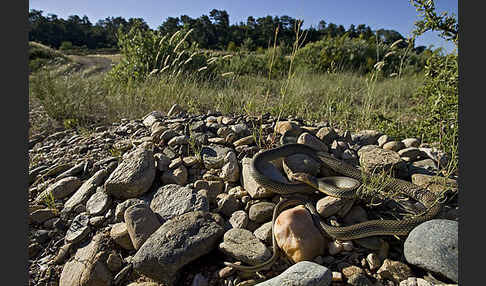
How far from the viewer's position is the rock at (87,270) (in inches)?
96.2

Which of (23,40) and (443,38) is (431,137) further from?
(23,40)

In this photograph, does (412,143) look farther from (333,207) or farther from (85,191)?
(85,191)

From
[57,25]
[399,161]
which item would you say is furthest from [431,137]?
[57,25]

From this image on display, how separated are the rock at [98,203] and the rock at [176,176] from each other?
66cm

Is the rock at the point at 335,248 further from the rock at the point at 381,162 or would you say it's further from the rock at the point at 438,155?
the rock at the point at 438,155

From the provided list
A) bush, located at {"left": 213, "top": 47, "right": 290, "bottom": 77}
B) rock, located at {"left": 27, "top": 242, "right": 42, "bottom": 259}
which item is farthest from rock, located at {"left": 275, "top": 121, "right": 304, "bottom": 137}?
bush, located at {"left": 213, "top": 47, "right": 290, "bottom": 77}

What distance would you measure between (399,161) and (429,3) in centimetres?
204

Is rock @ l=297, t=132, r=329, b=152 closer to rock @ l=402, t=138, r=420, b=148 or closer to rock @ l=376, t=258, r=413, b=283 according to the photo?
rock @ l=402, t=138, r=420, b=148

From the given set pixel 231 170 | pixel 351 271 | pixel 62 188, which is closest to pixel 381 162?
pixel 351 271

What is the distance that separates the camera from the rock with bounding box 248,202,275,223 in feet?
9.06

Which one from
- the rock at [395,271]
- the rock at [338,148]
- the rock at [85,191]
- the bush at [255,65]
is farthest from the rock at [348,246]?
the bush at [255,65]

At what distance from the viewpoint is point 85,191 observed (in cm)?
338

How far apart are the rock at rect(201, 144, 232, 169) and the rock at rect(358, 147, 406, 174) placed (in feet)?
5.40

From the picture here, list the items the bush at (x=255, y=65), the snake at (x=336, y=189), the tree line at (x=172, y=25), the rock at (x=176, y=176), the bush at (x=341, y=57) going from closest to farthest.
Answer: the snake at (x=336, y=189) < the rock at (x=176, y=176) < the bush at (x=255, y=65) < the bush at (x=341, y=57) < the tree line at (x=172, y=25)
